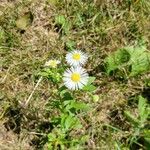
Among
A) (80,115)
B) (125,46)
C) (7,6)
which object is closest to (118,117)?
(80,115)

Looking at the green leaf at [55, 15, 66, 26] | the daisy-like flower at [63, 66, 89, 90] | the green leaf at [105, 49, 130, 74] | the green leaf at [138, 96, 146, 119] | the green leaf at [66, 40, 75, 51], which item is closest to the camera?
the daisy-like flower at [63, 66, 89, 90]

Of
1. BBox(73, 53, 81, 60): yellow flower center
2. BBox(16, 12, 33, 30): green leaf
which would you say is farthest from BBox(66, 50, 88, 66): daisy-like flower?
BBox(16, 12, 33, 30): green leaf

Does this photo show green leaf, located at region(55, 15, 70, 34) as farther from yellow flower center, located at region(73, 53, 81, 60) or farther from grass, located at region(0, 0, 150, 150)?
yellow flower center, located at region(73, 53, 81, 60)

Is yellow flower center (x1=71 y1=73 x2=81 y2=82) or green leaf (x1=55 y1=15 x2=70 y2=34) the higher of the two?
green leaf (x1=55 y1=15 x2=70 y2=34)

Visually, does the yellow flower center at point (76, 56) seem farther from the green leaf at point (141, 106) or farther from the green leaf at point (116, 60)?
the green leaf at point (141, 106)

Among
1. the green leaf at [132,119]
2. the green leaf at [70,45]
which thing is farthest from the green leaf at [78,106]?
the green leaf at [70,45]

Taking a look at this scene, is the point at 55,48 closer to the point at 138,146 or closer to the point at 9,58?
the point at 9,58

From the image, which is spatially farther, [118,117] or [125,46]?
[125,46]

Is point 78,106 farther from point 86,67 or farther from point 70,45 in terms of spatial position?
point 70,45
